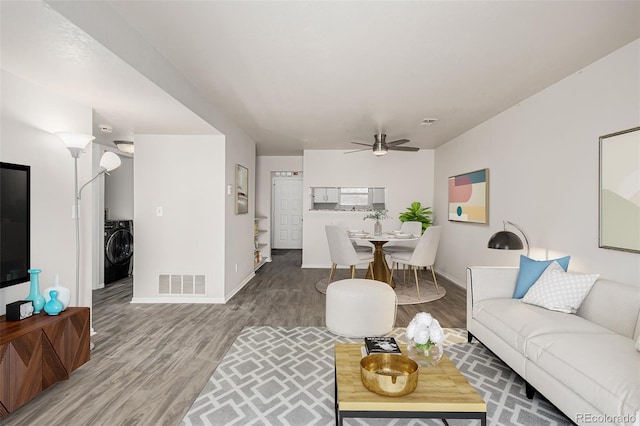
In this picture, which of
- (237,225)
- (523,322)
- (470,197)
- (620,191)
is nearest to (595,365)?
(523,322)

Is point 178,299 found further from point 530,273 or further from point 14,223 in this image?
point 530,273

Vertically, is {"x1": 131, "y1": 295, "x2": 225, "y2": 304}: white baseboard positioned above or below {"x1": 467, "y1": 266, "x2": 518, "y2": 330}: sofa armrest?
below

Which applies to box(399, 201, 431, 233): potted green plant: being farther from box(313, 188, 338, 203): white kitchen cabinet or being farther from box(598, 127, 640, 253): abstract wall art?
box(598, 127, 640, 253): abstract wall art

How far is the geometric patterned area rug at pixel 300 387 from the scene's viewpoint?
1934 millimetres

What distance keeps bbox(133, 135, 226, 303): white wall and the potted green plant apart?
355 centimetres

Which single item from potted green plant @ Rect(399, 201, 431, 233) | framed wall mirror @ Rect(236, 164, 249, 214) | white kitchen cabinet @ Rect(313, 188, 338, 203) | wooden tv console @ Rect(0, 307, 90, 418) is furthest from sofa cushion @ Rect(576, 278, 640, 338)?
white kitchen cabinet @ Rect(313, 188, 338, 203)

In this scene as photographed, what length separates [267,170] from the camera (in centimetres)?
779

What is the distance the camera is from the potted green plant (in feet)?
20.6

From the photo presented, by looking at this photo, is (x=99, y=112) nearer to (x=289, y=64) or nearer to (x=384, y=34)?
(x=289, y=64)

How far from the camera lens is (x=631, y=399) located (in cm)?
144

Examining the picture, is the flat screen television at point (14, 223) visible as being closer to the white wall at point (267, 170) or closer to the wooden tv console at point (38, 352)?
the wooden tv console at point (38, 352)

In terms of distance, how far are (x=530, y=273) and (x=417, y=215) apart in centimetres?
357

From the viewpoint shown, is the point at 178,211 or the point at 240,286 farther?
the point at 240,286

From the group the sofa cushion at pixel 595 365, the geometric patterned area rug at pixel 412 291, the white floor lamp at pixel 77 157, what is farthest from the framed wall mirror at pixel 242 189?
the sofa cushion at pixel 595 365
